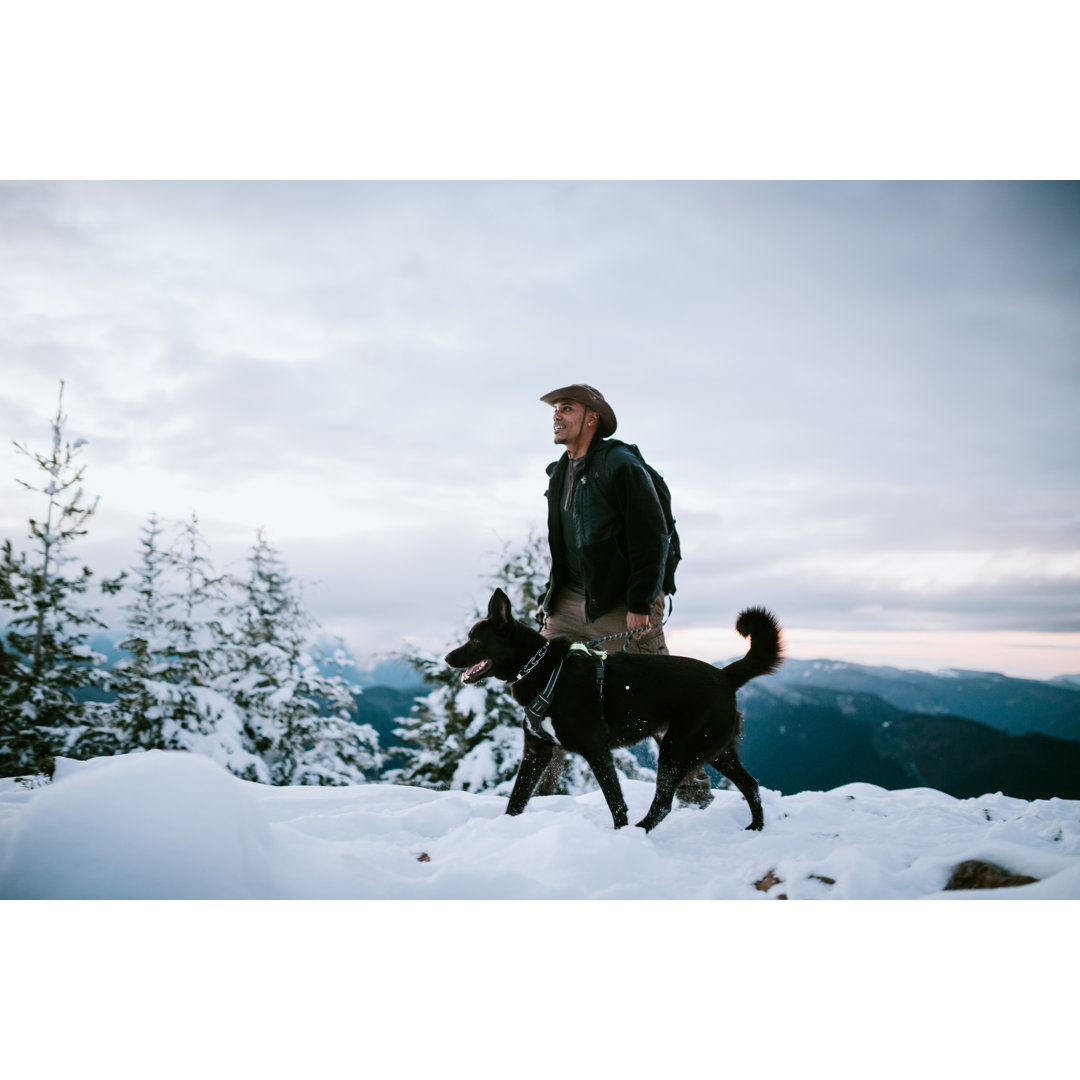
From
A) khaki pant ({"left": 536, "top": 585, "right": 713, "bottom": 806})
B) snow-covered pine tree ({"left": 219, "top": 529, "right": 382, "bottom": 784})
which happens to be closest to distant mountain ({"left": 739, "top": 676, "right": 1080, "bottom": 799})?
snow-covered pine tree ({"left": 219, "top": 529, "right": 382, "bottom": 784})

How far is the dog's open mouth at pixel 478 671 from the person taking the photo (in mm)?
3313

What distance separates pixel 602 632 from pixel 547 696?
86 cm

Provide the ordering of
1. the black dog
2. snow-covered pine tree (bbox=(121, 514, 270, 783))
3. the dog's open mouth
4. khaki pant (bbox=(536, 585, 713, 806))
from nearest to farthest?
1. the black dog
2. the dog's open mouth
3. khaki pant (bbox=(536, 585, 713, 806))
4. snow-covered pine tree (bbox=(121, 514, 270, 783))

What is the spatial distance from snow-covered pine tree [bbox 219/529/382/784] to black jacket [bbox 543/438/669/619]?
29.0ft

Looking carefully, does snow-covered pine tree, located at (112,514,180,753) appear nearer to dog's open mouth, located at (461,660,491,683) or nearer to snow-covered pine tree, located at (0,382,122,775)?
snow-covered pine tree, located at (0,382,122,775)

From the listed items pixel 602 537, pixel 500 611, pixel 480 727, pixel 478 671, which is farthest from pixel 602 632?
pixel 480 727

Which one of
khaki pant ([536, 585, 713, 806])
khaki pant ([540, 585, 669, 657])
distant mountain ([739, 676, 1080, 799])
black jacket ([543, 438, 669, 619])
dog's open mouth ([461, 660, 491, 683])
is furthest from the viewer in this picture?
distant mountain ([739, 676, 1080, 799])

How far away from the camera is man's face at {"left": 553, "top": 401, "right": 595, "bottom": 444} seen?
12.8ft

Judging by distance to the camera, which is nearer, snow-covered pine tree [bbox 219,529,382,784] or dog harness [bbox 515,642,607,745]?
dog harness [bbox 515,642,607,745]

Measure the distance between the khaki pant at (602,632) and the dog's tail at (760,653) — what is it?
0.48 metres

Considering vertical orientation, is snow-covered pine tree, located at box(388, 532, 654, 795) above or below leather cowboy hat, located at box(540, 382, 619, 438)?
below

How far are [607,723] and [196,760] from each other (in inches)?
77.3

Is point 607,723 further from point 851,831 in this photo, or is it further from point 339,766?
point 339,766

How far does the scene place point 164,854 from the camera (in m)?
2.05
